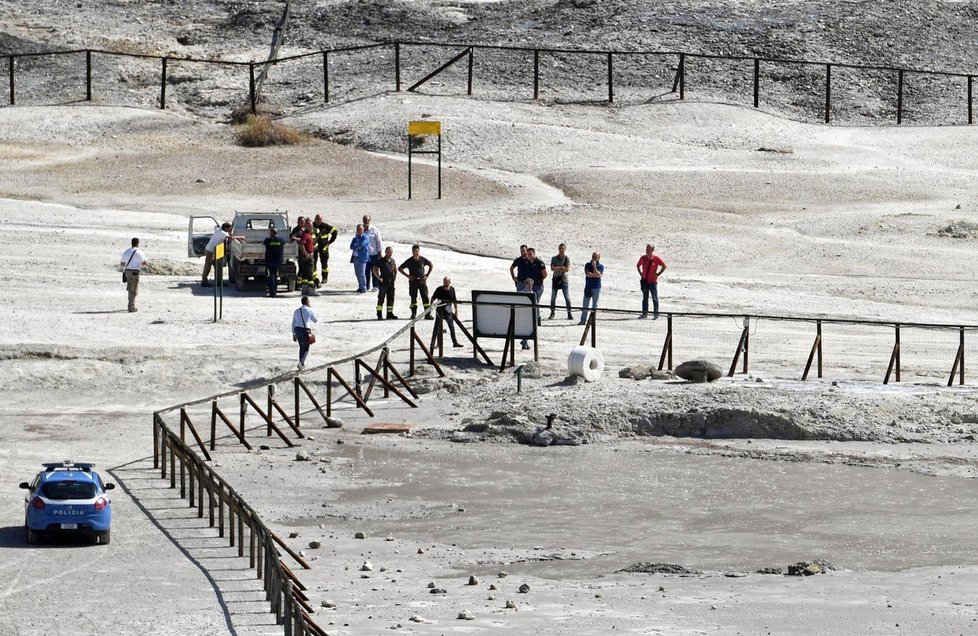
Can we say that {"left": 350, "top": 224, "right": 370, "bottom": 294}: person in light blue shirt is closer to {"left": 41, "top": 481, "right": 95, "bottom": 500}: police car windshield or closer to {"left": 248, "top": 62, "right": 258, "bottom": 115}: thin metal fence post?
{"left": 41, "top": 481, "right": 95, "bottom": 500}: police car windshield

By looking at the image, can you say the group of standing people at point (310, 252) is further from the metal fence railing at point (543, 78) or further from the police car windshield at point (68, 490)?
the metal fence railing at point (543, 78)

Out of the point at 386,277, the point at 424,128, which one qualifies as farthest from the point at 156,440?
the point at 424,128

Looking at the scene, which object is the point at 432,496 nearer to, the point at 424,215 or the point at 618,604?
the point at 618,604

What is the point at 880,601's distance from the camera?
17.1 m

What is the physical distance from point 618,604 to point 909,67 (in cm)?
5210

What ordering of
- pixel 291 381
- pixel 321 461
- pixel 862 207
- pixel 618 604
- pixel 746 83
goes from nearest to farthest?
1. pixel 618 604
2. pixel 321 461
3. pixel 291 381
4. pixel 862 207
5. pixel 746 83

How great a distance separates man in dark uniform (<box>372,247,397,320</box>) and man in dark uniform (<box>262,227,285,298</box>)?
246 centimetres

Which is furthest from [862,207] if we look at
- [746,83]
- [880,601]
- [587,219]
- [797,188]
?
[880,601]

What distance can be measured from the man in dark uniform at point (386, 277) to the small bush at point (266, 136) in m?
22.9

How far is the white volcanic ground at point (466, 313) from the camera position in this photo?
17312 millimetres

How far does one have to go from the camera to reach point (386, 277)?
105ft

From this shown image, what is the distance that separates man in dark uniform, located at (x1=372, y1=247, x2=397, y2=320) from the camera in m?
32.0

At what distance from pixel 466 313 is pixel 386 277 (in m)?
2.08

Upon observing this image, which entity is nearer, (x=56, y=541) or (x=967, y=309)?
(x=56, y=541)
